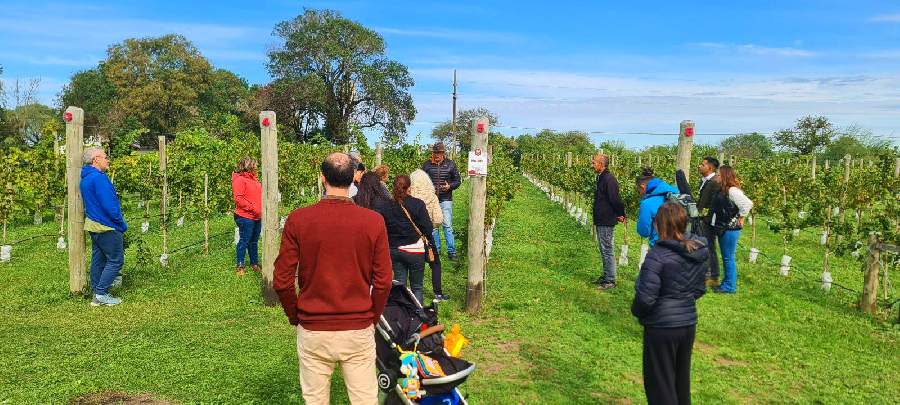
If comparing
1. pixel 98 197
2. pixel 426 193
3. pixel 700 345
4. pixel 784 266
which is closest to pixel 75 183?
pixel 98 197

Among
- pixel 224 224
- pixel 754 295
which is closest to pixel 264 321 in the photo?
pixel 754 295

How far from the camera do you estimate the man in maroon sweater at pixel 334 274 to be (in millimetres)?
2926

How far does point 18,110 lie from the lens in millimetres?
41500

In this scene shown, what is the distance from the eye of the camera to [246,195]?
8031mm

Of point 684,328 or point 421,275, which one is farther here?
point 421,275

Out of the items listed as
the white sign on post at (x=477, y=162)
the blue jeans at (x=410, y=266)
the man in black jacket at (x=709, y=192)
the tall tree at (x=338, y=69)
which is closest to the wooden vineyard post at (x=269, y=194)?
the blue jeans at (x=410, y=266)

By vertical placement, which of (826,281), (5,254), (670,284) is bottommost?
(5,254)

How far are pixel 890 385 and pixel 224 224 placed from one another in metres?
12.2

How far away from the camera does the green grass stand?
4633 millimetres

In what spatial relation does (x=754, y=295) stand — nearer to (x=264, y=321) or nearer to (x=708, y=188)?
(x=708, y=188)

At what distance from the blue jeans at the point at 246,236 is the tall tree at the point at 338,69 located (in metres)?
35.8

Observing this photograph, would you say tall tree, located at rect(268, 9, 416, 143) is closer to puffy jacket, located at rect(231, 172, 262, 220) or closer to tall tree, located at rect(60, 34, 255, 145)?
tall tree, located at rect(60, 34, 255, 145)

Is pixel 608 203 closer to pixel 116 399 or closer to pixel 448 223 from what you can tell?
pixel 448 223

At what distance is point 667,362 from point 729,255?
433 cm
